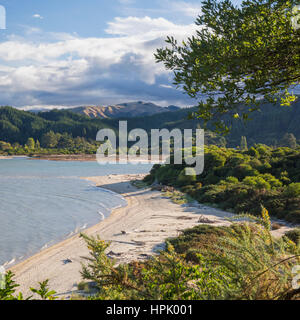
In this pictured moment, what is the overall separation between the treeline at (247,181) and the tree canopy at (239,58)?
11415 mm

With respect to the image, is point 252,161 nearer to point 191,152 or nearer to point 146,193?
point 191,152

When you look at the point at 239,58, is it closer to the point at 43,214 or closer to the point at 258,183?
the point at 258,183

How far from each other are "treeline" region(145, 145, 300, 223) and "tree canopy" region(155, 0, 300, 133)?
1141 centimetres

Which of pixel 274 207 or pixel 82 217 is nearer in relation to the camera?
pixel 274 207

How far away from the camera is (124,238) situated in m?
17.5

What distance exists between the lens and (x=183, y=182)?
35.8 m

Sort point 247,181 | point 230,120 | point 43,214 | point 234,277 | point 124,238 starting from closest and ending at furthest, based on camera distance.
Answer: point 234,277, point 230,120, point 124,238, point 43,214, point 247,181

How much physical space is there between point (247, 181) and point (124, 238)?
559 inches

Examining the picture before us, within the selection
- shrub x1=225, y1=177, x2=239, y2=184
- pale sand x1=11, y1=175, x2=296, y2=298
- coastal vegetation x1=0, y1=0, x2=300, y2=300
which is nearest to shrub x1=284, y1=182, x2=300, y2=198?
pale sand x1=11, y1=175, x2=296, y2=298

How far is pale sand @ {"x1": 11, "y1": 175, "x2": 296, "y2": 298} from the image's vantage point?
12453 mm

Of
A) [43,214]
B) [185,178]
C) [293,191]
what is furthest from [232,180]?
[43,214]
